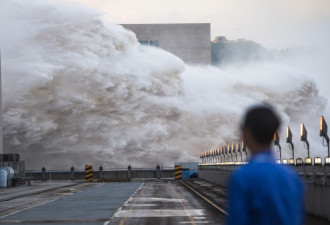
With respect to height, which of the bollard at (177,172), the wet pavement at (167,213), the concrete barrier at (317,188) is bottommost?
the wet pavement at (167,213)

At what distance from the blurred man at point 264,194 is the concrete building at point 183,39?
139 metres

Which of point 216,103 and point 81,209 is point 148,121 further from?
point 81,209

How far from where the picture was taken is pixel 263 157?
5.28 meters

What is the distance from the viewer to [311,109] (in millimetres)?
118625

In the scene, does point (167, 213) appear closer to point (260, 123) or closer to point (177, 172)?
point (260, 123)

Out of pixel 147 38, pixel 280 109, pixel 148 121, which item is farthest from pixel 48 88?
pixel 147 38

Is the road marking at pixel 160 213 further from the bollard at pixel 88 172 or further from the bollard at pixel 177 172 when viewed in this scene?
the bollard at pixel 88 172

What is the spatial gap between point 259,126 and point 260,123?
2 centimetres

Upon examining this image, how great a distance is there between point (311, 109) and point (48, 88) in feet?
146

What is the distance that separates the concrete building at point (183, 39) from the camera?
5684 inches

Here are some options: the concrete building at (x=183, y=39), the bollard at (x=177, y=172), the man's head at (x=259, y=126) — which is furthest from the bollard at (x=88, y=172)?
the man's head at (x=259, y=126)

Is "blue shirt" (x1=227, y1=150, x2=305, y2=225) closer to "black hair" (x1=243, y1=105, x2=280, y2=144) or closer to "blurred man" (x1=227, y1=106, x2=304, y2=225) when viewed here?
"blurred man" (x1=227, y1=106, x2=304, y2=225)

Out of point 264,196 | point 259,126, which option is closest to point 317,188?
point 259,126

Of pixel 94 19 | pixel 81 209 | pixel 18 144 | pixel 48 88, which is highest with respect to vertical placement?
pixel 94 19
